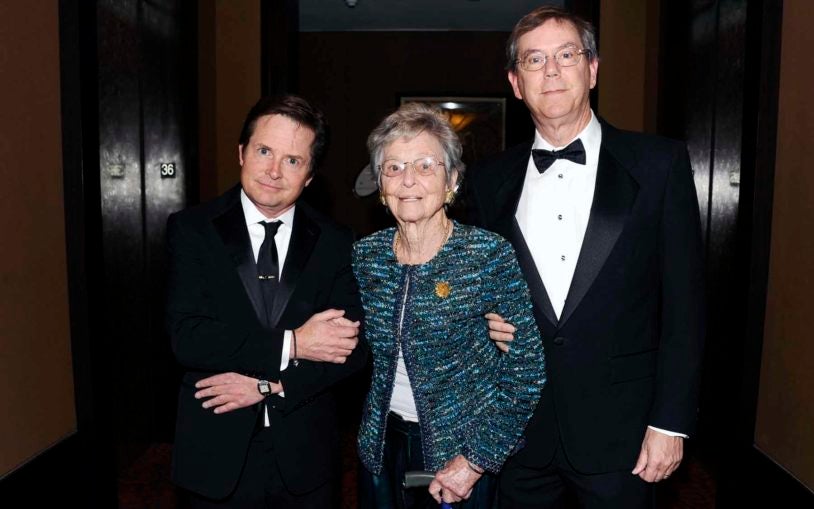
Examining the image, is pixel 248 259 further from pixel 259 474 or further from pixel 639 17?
pixel 639 17

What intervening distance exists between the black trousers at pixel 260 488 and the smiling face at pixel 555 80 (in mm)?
1147

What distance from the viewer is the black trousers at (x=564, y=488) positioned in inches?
73.7

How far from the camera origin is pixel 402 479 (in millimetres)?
1856

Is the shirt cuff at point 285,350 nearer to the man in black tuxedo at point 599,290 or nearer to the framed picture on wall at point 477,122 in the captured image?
the man in black tuxedo at point 599,290

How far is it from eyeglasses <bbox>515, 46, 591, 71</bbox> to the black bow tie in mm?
213

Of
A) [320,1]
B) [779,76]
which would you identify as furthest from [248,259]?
[320,1]

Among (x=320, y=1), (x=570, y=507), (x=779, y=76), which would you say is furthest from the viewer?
(x=320, y=1)

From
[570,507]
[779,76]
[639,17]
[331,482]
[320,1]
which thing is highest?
[320,1]

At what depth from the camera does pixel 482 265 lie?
68.8 inches

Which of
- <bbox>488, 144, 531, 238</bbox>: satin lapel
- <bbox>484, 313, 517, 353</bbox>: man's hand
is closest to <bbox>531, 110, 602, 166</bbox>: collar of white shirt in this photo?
<bbox>488, 144, 531, 238</bbox>: satin lapel

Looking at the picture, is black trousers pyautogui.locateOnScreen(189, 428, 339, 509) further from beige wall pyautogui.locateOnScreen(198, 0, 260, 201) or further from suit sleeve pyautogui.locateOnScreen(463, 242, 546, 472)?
beige wall pyautogui.locateOnScreen(198, 0, 260, 201)

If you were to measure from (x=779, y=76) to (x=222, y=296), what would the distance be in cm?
253

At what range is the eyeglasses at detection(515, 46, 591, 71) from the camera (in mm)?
1919

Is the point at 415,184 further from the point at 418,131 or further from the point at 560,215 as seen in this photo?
the point at 560,215
